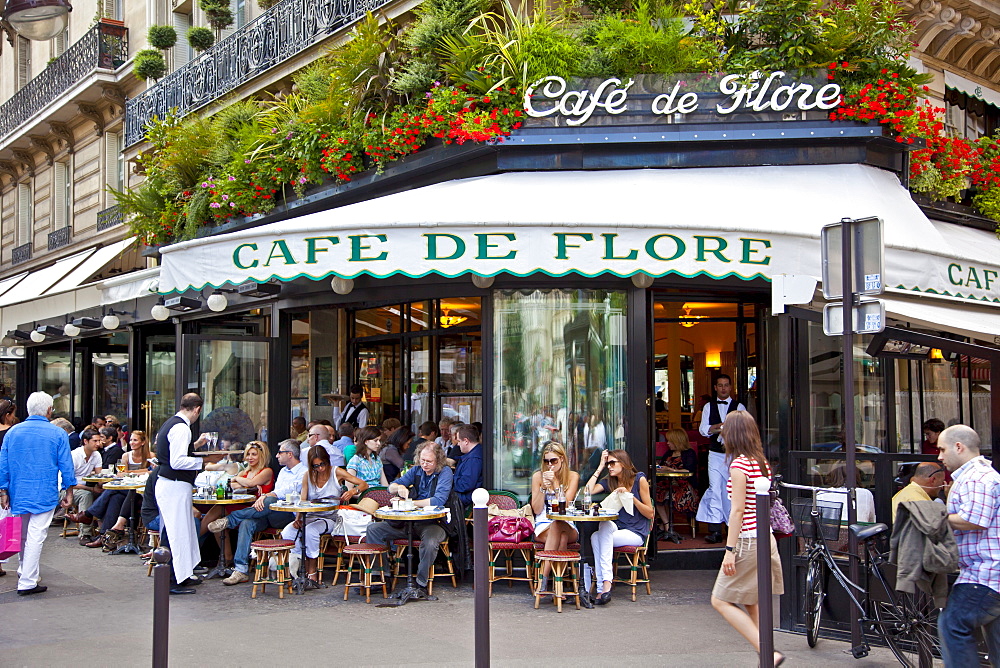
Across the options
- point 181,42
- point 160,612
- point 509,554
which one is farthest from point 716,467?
point 181,42

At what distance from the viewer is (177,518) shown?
30.1 feet

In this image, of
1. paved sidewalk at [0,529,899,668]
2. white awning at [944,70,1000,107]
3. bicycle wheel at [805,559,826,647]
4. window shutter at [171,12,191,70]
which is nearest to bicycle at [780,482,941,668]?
bicycle wheel at [805,559,826,647]

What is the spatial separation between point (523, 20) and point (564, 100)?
5.09 ft

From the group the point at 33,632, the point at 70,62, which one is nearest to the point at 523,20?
the point at 33,632

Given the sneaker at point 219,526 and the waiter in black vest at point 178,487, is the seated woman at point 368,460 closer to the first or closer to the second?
the sneaker at point 219,526

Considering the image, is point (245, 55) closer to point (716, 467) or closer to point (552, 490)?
point (716, 467)

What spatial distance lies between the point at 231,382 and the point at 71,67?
1302cm

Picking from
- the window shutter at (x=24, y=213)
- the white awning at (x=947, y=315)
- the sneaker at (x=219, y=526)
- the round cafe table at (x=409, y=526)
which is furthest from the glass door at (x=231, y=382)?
the window shutter at (x=24, y=213)

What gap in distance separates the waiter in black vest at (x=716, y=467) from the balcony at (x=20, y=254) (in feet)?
65.8

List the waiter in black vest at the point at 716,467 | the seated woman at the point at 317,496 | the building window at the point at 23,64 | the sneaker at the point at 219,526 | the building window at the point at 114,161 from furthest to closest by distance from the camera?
the building window at the point at 23,64
the building window at the point at 114,161
the waiter in black vest at the point at 716,467
the sneaker at the point at 219,526
the seated woman at the point at 317,496

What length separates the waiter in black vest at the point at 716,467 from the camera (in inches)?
430

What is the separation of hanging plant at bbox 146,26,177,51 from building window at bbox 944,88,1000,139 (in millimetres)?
12787

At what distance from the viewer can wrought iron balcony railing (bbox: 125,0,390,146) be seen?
44.6 ft

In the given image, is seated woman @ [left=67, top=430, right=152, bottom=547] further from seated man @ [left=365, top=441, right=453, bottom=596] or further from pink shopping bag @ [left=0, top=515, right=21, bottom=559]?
seated man @ [left=365, top=441, right=453, bottom=596]
